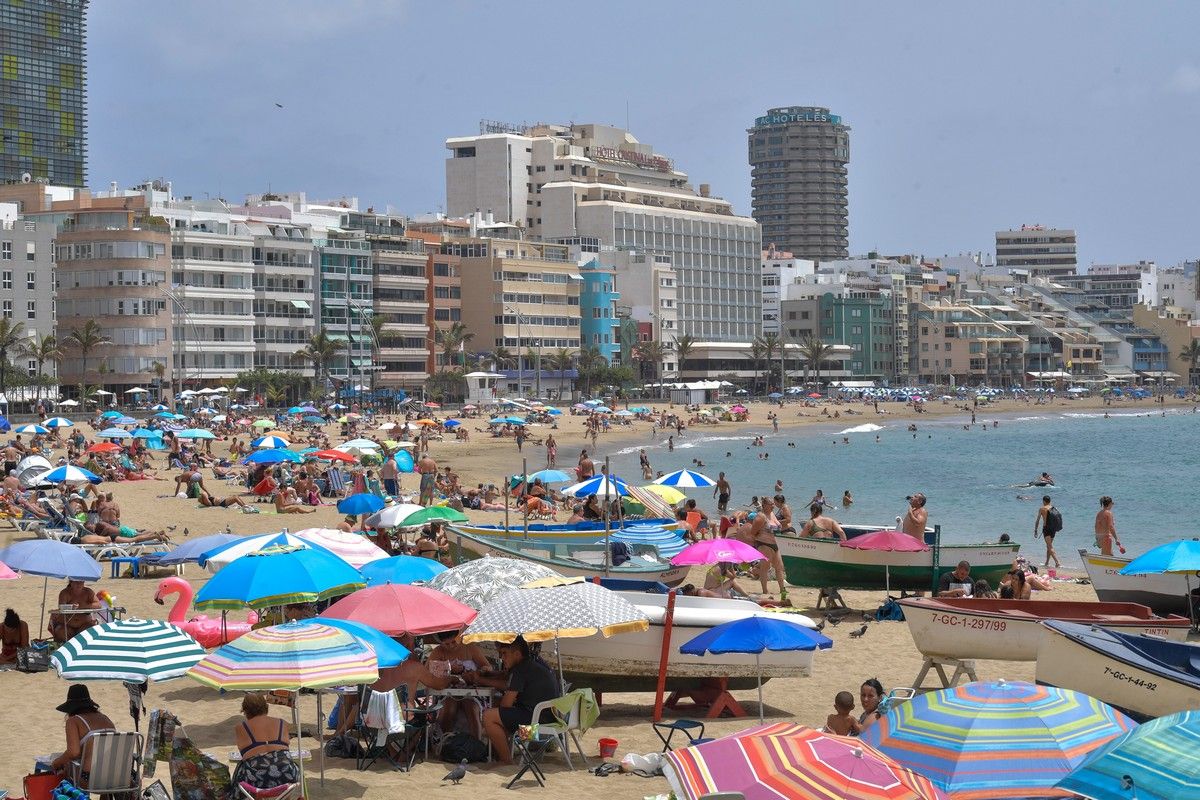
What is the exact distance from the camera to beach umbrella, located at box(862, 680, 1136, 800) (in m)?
8.36

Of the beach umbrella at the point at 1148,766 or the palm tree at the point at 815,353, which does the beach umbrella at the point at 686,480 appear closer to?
the beach umbrella at the point at 1148,766

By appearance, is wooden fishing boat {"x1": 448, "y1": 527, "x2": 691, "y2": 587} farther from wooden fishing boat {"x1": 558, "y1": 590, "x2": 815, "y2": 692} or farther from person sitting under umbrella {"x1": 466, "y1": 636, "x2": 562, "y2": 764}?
person sitting under umbrella {"x1": 466, "y1": 636, "x2": 562, "y2": 764}

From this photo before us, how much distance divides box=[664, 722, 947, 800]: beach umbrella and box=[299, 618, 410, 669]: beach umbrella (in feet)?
11.9

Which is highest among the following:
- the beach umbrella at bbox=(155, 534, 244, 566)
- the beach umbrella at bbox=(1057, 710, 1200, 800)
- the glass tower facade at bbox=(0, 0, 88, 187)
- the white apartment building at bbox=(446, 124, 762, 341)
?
the glass tower facade at bbox=(0, 0, 88, 187)

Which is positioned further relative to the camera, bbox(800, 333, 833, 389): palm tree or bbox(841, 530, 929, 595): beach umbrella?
bbox(800, 333, 833, 389): palm tree

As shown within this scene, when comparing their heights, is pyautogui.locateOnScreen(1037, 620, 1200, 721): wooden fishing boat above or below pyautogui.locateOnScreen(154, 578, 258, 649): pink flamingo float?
above

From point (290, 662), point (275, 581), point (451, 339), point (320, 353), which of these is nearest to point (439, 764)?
point (290, 662)

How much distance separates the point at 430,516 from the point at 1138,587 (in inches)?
379

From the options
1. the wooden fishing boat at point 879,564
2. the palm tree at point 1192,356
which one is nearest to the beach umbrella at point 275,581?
the wooden fishing boat at point 879,564

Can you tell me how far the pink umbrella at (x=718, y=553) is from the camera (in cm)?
1847

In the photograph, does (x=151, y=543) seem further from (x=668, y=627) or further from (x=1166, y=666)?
(x=1166, y=666)

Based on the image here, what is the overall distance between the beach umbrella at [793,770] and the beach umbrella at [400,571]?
7.47 meters

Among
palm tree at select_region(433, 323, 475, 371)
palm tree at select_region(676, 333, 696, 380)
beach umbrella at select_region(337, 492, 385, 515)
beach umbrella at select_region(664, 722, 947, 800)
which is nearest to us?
beach umbrella at select_region(664, 722, 947, 800)

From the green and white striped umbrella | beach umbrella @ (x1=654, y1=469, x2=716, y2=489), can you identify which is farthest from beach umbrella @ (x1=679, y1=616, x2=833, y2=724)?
beach umbrella @ (x1=654, y1=469, x2=716, y2=489)
